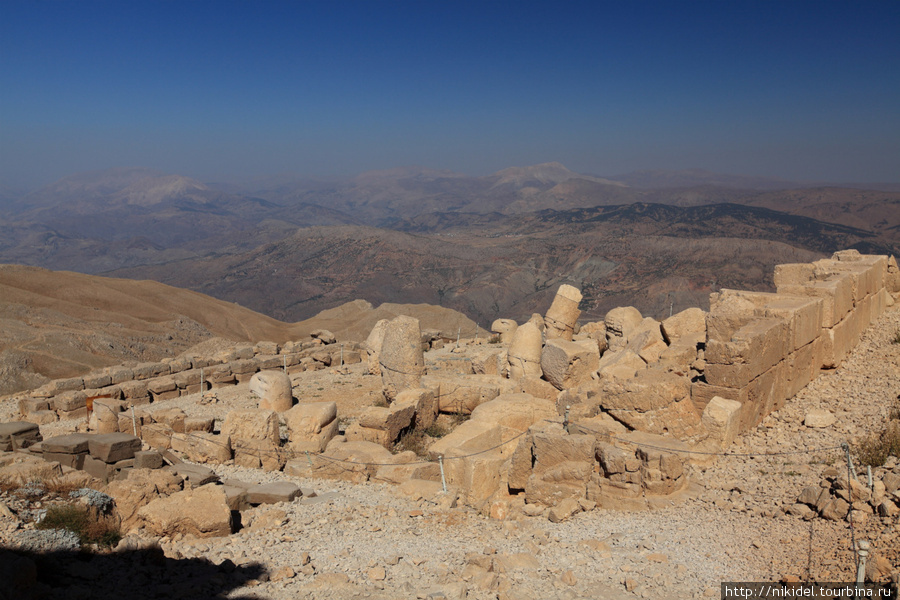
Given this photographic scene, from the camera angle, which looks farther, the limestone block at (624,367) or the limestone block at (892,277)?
the limestone block at (892,277)

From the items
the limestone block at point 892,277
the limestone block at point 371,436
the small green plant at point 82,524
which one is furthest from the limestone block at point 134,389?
the limestone block at point 892,277

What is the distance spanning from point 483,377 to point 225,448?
4.58m

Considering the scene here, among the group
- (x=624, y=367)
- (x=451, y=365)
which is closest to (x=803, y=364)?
(x=624, y=367)

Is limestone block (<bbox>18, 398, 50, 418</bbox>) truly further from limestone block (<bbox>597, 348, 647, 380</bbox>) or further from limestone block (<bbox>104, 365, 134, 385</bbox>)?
limestone block (<bbox>597, 348, 647, 380</bbox>)

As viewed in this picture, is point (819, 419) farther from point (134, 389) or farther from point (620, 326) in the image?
point (134, 389)

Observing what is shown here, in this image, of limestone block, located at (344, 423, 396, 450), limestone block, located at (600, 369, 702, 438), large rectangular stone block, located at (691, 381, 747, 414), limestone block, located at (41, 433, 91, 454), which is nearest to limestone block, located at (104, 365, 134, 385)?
limestone block, located at (41, 433, 91, 454)

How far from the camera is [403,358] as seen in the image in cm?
1106

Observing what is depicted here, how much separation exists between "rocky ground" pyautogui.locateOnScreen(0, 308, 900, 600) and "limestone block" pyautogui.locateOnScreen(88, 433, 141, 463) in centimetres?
194

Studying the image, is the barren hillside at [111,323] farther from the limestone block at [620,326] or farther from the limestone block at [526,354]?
the limestone block at [526,354]

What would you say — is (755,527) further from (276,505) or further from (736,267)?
(736,267)

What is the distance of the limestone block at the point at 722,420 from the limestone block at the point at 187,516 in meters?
5.42

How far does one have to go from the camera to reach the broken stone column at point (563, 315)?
486 inches

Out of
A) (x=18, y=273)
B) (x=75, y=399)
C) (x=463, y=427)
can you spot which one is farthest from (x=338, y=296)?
(x=463, y=427)

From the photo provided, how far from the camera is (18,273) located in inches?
1044
